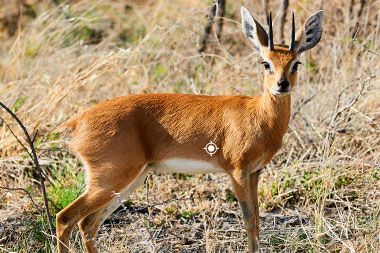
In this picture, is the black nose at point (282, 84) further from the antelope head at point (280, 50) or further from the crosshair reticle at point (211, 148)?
the crosshair reticle at point (211, 148)

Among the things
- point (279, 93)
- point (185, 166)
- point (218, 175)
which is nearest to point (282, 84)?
point (279, 93)

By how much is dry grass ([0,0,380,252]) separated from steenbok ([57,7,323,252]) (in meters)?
0.33

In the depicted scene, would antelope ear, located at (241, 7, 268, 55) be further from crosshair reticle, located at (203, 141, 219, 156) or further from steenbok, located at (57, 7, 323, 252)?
crosshair reticle, located at (203, 141, 219, 156)

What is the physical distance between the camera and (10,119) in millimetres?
7035

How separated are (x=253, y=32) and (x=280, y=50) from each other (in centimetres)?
35

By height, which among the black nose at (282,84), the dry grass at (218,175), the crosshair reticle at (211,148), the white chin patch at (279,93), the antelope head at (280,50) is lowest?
the dry grass at (218,175)

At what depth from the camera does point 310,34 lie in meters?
5.04

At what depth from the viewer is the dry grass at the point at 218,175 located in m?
5.27

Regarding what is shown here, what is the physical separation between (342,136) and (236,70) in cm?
188

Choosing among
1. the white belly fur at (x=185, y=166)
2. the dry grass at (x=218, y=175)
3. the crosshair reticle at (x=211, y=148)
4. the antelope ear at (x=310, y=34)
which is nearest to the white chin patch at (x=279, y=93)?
the antelope ear at (x=310, y=34)

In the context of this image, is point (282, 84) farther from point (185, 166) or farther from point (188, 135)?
point (185, 166)

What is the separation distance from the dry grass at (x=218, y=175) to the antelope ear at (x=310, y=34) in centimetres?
64

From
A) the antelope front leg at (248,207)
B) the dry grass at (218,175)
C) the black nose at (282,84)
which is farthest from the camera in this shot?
the dry grass at (218,175)

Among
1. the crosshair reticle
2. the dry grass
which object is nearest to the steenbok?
the crosshair reticle
